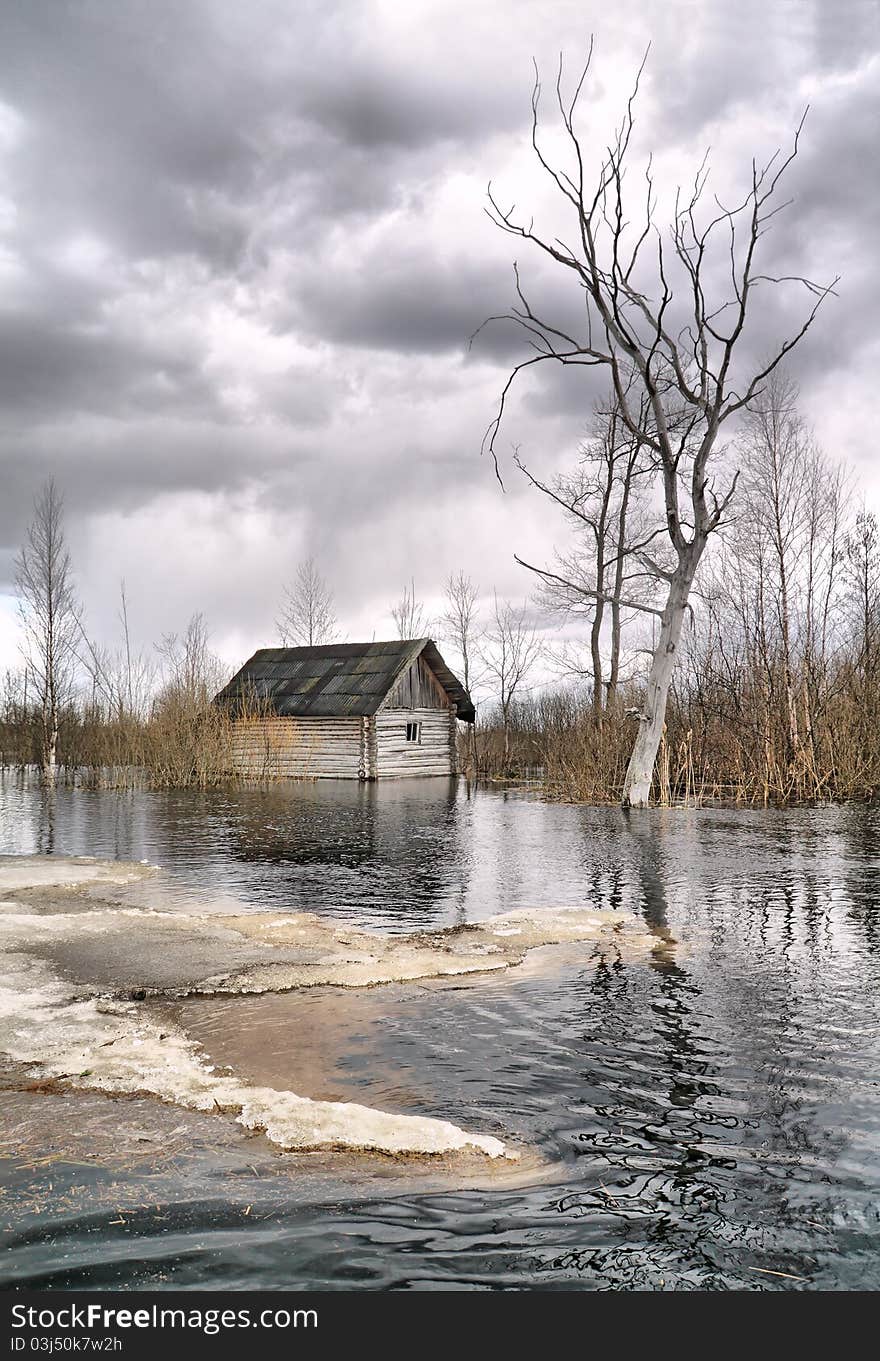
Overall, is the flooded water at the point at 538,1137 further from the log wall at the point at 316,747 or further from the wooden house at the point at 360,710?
the wooden house at the point at 360,710

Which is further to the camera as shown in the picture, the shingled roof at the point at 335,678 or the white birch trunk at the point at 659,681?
the shingled roof at the point at 335,678

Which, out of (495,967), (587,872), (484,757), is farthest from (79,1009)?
(484,757)

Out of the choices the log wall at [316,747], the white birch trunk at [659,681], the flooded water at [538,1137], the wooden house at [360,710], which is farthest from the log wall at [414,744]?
the flooded water at [538,1137]

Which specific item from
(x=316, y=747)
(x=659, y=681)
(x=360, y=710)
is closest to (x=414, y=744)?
(x=360, y=710)

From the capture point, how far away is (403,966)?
21.0 feet

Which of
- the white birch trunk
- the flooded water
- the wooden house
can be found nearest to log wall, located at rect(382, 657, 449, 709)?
the wooden house

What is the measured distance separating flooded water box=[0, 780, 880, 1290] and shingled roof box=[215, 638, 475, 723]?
21.6m

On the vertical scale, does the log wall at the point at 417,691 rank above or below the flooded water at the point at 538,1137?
above

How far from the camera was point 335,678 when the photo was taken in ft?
104

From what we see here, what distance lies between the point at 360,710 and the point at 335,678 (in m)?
2.63

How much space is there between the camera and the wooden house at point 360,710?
2953 cm

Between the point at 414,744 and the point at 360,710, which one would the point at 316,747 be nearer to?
the point at 360,710

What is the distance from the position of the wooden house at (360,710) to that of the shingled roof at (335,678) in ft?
0.12

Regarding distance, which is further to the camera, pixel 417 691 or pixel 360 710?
pixel 417 691
